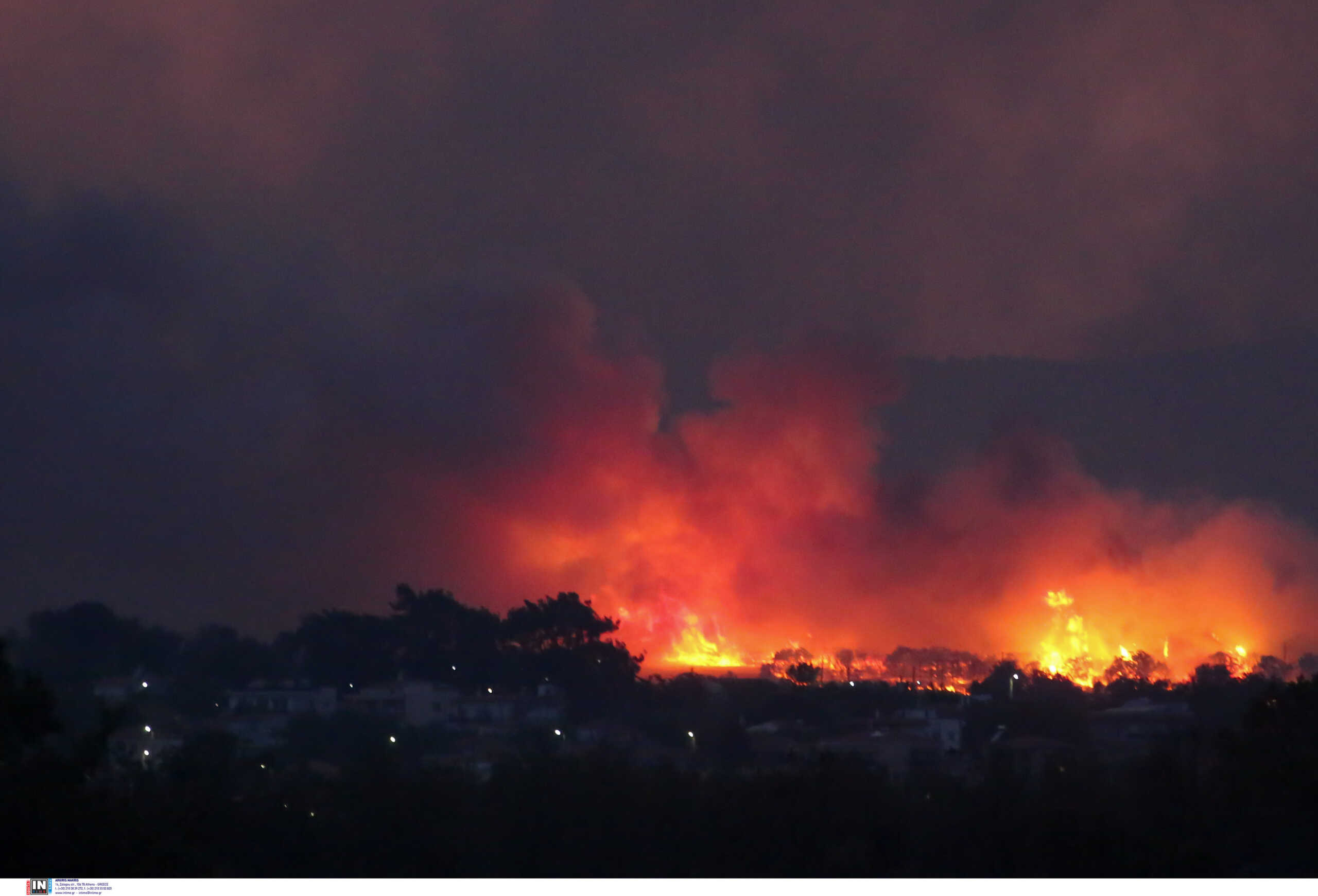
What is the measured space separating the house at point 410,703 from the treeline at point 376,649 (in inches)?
96.6

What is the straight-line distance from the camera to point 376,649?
2007 inches

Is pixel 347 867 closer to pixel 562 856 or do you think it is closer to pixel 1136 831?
pixel 562 856

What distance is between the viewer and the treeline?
47.6 metres

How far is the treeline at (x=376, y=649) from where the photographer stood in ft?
156

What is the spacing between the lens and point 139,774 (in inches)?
1029

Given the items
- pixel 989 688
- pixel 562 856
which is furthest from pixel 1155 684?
pixel 562 856

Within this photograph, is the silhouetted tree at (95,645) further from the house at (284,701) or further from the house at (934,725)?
the house at (934,725)

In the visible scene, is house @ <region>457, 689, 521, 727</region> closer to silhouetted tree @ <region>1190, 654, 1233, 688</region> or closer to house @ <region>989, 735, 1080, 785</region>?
house @ <region>989, 735, 1080, 785</region>

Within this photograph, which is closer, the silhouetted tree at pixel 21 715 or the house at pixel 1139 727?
the silhouetted tree at pixel 21 715

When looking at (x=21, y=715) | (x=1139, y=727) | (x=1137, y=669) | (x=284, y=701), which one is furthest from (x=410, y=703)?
(x=21, y=715)

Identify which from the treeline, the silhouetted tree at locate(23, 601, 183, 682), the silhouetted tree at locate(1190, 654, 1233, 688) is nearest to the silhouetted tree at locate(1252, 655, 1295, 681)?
the silhouetted tree at locate(1190, 654, 1233, 688)

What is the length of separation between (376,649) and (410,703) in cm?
717

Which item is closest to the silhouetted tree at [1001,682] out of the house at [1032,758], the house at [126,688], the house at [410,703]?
the house at [1032,758]

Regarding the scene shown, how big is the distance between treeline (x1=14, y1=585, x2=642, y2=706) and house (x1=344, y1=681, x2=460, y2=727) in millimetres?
2454
